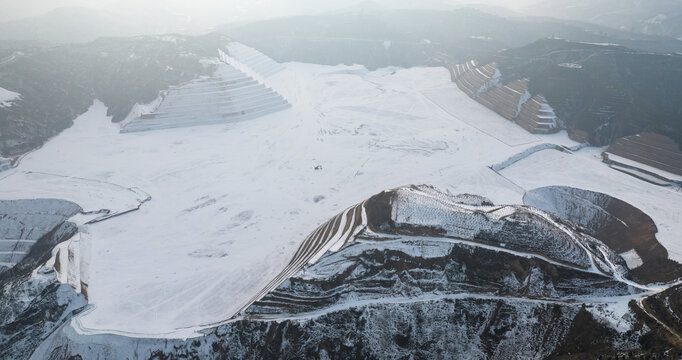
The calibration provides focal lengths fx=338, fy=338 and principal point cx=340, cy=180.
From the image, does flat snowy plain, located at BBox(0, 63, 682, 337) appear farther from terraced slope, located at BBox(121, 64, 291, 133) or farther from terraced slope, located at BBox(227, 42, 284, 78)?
terraced slope, located at BBox(227, 42, 284, 78)

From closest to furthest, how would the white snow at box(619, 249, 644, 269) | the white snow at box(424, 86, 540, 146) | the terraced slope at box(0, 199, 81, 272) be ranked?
the white snow at box(619, 249, 644, 269)
the terraced slope at box(0, 199, 81, 272)
the white snow at box(424, 86, 540, 146)

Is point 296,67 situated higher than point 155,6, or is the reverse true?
point 155,6

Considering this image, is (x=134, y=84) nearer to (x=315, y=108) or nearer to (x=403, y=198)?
(x=315, y=108)

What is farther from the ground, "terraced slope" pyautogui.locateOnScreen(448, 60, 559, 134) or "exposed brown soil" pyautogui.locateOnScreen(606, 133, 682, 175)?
"terraced slope" pyautogui.locateOnScreen(448, 60, 559, 134)

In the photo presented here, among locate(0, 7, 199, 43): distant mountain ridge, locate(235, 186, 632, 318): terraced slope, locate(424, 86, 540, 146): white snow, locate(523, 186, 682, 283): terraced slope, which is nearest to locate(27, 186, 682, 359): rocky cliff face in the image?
locate(235, 186, 632, 318): terraced slope

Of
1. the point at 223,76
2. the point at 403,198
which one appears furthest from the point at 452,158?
the point at 223,76
